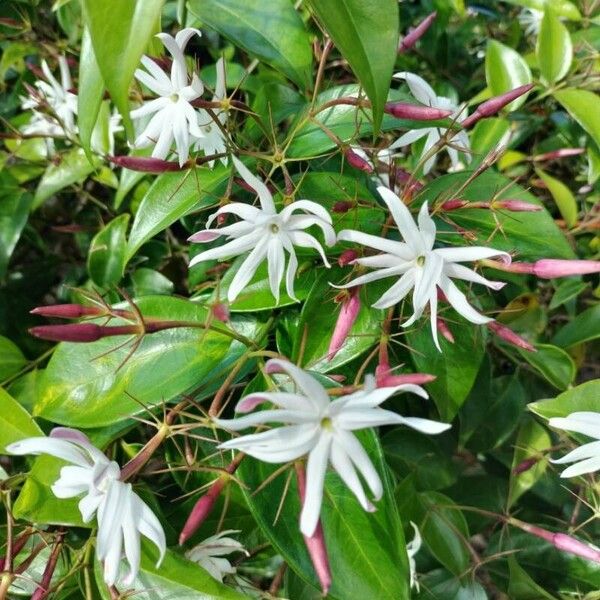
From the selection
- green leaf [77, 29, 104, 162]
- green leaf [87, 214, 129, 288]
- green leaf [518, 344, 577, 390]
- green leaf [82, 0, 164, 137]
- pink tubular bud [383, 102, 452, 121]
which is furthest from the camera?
green leaf [87, 214, 129, 288]

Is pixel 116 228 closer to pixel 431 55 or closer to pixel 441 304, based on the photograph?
pixel 441 304

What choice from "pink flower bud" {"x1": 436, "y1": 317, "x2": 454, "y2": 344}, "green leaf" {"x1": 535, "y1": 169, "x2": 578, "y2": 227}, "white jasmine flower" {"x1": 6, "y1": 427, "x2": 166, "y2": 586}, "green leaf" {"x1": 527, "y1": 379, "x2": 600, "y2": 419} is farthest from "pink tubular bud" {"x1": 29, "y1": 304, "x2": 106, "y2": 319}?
"green leaf" {"x1": 535, "y1": 169, "x2": 578, "y2": 227}

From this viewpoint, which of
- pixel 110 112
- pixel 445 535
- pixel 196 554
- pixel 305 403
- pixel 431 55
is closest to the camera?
pixel 305 403

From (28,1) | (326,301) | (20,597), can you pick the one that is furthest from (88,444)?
(28,1)

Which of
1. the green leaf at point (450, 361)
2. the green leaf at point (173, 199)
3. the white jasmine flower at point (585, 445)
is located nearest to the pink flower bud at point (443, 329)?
the green leaf at point (450, 361)

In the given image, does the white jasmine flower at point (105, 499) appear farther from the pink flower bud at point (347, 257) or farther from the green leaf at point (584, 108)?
the green leaf at point (584, 108)

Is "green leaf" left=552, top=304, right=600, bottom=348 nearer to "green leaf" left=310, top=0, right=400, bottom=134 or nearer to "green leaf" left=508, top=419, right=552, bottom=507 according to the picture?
"green leaf" left=508, top=419, right=552, bottom=507

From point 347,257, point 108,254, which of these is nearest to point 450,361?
point 347,257
